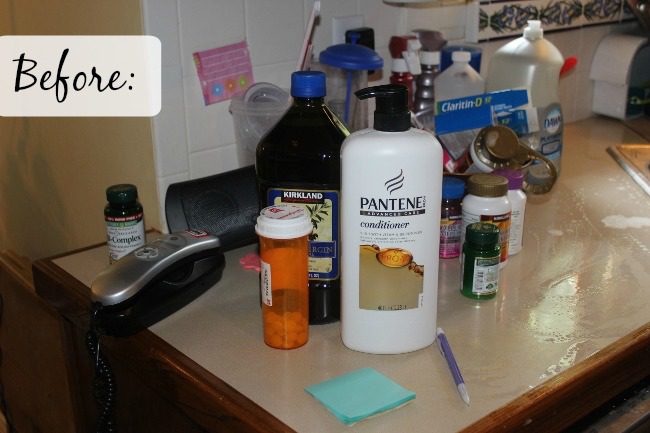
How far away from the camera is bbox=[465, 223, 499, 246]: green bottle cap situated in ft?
3.01

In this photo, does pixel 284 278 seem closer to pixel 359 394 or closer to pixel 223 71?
pixel 359 394

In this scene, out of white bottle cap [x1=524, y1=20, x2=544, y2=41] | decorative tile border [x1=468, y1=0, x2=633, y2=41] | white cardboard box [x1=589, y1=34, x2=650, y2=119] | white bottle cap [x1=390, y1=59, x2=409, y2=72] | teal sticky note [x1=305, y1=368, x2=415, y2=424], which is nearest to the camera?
teal sticky note [x1=305, y1=368, x2=415, y2=424]

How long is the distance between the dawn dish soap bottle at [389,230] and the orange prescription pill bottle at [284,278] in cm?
5

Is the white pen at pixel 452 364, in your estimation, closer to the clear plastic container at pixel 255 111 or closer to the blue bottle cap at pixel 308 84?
the blue bottle cap at pixel 308 84

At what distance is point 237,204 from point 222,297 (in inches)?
6.1

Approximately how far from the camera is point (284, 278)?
0.83m

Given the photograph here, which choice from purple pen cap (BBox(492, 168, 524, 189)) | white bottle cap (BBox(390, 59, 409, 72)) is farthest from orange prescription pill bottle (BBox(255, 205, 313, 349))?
white bottle cap (BBox(390, 59, 409, 72))

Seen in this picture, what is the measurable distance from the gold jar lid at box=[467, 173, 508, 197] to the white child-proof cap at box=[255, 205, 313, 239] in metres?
0.28

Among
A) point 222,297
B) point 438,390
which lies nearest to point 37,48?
point 222,297

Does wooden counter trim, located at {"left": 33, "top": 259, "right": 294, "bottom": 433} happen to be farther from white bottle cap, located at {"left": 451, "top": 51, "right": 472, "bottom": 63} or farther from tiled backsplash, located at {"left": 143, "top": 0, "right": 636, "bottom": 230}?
white bottle cap, located at {"left": 451, "top": 51, "right": 472, "bottom": 63}

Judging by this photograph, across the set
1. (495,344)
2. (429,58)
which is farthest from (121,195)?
(429,58)

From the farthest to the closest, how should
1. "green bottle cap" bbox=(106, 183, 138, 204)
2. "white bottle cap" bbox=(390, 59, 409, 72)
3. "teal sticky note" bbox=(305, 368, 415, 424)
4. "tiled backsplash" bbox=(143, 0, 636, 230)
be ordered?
"white bottle cap" bbox=(390, 59, 409, 72) → "tiled backsplash" bbox=(143, 0, 636, 230) → "green bottle cap" bbox=(106, 183, 138, 204) → "teal sticky note" bbox=(305, 368, 415, 424)

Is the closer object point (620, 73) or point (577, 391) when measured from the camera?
point (577, 391)

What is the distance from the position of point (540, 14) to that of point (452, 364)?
1058mm
